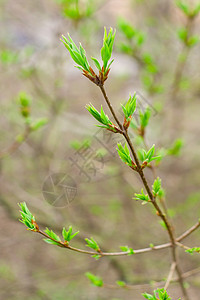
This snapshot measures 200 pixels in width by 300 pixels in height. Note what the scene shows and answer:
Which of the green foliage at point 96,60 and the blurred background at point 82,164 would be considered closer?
the green foliage at point 96,60

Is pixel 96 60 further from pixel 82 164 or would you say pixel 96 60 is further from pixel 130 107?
pixel 82 164

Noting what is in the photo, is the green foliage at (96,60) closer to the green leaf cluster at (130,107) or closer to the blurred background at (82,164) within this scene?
the green leaf cluster at (130,107)

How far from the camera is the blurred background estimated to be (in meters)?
2.32

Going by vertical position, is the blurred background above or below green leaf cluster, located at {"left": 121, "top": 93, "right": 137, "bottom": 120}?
above

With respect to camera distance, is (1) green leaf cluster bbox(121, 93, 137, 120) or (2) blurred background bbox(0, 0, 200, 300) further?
(2) blurred background bbox(0, 0, 200, 300)

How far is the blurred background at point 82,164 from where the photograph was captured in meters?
2.32

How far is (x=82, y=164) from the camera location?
1.80 m

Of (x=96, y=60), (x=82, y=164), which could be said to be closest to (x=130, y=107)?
(x=96, y=60)

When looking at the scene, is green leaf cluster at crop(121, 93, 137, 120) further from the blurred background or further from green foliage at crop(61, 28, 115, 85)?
the blurred background

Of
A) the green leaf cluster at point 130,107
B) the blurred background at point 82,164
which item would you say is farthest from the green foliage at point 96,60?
the blurred background at point 82,164

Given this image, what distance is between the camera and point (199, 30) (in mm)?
4410

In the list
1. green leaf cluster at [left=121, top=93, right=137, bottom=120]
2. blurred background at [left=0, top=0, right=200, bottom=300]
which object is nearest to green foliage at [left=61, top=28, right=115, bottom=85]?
green leaf cluster at [left=121, top=93, right=137, bottom=120]

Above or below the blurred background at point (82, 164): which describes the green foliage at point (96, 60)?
below

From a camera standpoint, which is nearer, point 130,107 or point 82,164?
point 130,107
